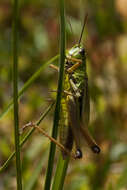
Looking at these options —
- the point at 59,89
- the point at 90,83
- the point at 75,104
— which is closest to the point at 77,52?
the point at 75,104

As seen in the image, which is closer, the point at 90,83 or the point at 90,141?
the point at 90,141

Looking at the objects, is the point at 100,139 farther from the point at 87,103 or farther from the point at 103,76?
the point at 87,103

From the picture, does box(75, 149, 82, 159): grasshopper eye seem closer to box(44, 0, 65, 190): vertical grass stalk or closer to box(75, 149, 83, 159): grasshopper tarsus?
box(75, 149, 83, 159): grasshopper tarsus

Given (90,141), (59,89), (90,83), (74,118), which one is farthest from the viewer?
(90,83)

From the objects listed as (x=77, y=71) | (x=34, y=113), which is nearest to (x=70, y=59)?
(x=77, y=71)

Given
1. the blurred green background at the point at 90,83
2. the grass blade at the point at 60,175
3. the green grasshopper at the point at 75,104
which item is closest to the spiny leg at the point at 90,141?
the green grasshopper at the point at 75,104

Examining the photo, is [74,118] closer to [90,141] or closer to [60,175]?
[90,141]

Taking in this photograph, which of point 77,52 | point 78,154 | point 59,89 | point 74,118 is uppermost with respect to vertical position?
point 77,52
